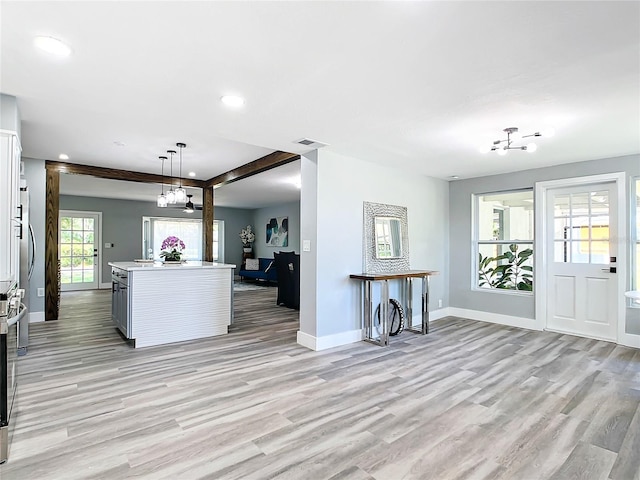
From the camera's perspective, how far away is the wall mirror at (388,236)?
15.4ft

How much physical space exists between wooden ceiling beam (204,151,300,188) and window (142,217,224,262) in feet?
13.2

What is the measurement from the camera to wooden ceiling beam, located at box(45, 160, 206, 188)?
5.33m

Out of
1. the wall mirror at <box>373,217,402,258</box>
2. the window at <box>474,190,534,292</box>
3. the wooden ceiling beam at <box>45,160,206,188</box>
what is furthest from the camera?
the wooden ceiling beam at <box>45,160,206,188</box>

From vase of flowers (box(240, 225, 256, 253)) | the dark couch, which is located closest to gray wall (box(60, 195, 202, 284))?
vase of flowers (box(240, 225, 256, 253))

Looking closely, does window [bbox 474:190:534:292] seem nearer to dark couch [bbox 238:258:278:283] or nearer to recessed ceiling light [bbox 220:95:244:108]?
recessed ceiling light [bbox 220:95:244:108]

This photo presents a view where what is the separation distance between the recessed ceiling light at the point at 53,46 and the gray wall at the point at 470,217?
5296 mm

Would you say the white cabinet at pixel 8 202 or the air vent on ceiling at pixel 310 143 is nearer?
the white cabinet at pixel 8 202

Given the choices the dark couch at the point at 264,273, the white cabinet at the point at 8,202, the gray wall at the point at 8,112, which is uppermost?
the gray wall at the point at 8,112

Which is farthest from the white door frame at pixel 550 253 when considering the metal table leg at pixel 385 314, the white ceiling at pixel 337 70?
the metal table leg at pixel 385 314

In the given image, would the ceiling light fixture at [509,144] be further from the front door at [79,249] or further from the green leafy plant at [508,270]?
the front door at [79,249]

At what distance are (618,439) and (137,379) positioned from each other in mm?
3507

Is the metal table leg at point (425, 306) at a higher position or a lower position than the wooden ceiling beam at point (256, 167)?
lower

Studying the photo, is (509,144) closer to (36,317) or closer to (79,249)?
(36,317)

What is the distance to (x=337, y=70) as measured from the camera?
2.20 metres
